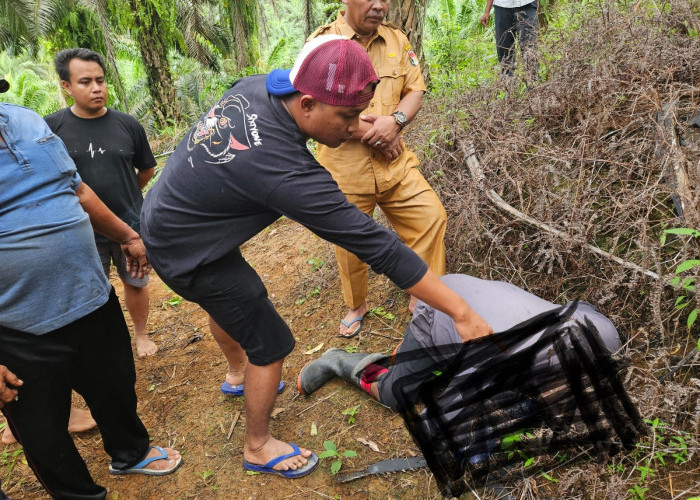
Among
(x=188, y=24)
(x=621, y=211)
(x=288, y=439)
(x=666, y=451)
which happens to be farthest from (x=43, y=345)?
(x=188, y=24)

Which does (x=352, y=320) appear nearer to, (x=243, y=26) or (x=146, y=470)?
(x=146, y=470)

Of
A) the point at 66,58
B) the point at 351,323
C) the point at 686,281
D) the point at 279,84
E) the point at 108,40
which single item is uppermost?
the point at 108,40

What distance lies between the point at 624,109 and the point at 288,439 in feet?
8.57

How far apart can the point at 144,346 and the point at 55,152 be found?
2.07 m

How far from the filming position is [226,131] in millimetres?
1826

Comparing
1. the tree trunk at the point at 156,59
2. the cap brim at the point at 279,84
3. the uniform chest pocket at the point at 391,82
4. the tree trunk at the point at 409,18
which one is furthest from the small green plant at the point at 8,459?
the tree trunk at the point at 156,59

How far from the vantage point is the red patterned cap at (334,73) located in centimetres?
170

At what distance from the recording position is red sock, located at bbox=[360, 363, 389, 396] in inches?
104

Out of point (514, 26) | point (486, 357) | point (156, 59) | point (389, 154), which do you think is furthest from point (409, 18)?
point (156, 59)

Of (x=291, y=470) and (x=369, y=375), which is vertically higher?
(x=369, y=375)

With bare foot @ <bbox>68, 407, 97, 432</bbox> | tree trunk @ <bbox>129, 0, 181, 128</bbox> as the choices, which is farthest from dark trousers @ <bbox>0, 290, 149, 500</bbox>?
tree trunk @ <bbox>129, 0, 181, 128</bbox>

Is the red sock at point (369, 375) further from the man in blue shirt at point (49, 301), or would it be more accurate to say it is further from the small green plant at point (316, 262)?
the small green plant at point (316, 262)

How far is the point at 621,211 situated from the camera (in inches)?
98.0

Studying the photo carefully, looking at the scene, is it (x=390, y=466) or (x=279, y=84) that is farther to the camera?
(x=390, y=466)
